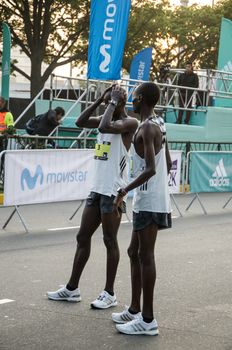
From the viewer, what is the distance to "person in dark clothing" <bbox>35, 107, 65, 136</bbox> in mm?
17844

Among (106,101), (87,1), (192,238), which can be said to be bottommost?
(192,238)

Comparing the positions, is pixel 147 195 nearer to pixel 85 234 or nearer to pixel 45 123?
pixel 85 234

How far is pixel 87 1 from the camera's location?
33250mm

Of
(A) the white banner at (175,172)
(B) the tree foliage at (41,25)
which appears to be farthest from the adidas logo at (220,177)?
(B) the tree foliage at (41,25)

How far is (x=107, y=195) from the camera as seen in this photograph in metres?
6.50

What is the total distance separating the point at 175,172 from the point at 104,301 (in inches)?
304

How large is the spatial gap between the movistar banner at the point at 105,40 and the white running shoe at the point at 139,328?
1057 centimetres

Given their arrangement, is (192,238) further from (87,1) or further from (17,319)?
(87,1)

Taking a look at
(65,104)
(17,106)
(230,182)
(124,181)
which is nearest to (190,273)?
(124,181)

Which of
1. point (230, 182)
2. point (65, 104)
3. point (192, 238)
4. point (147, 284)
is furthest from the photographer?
point (65, 104)

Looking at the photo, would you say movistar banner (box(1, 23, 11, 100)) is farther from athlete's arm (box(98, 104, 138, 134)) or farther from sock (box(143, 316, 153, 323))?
sock (box(143, 316, 153, 323))

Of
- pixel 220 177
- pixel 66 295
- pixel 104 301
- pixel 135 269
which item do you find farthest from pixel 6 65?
pixel 135 269

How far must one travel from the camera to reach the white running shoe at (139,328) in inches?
222

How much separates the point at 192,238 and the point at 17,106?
22915 millimetres
